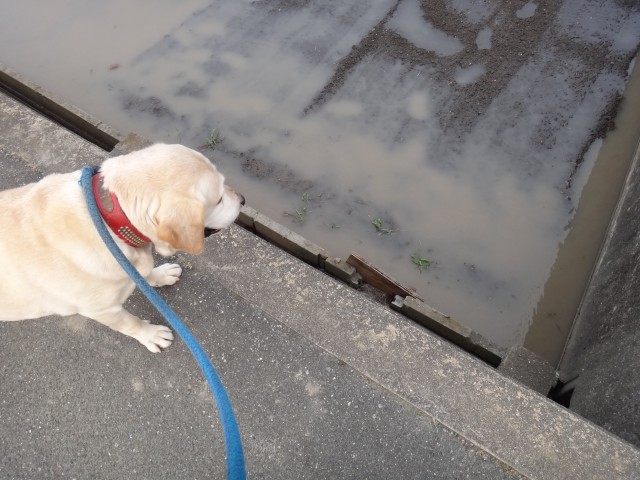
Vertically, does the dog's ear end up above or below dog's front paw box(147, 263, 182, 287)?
above

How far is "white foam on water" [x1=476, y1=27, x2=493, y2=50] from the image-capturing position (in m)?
5.18

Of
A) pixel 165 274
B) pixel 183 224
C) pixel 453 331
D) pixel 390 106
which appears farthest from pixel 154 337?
pixel 390 106

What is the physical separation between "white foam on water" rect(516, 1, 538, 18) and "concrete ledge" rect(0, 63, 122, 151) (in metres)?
4.76

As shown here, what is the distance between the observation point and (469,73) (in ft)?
16.4

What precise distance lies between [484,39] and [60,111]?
4645 millimetres

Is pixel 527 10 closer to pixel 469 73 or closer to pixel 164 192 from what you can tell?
pixel 469 73

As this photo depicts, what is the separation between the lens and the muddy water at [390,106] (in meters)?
4.23

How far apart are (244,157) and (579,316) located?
3.45 meters

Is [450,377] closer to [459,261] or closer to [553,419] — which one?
[553,419]

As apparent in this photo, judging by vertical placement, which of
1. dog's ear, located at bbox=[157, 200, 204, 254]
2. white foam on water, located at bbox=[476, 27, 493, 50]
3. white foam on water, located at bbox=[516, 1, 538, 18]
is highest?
white foam on water, located at bbox=[516, 1, 538, 18]

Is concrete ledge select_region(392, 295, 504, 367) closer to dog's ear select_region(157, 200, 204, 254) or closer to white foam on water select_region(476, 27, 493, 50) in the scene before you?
dog's ear select_region(157, 200, 204, 254)

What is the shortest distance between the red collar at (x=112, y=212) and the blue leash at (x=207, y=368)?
0.14ft

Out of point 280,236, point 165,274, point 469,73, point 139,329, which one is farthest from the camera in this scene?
point 469,73

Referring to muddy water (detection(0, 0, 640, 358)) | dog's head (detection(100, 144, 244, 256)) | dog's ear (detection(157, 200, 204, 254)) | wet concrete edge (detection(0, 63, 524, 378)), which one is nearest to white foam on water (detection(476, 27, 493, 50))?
muddy water (detection(0, 0, 640, 358))
